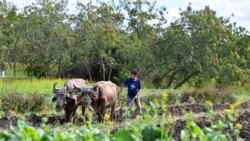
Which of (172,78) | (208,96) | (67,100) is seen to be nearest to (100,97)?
(67,100)

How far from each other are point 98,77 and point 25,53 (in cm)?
536

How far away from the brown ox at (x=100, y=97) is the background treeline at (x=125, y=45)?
1833 centimetres

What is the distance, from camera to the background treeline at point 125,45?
3669 centimetres

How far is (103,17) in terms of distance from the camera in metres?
40.4

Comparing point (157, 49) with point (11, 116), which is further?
point (157, 49)

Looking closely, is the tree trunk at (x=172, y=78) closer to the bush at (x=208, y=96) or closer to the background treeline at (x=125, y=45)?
the background treeline at (x=125, y=45)

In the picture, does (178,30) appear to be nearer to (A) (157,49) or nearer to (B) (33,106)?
(A) (157,49)

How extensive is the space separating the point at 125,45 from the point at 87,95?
22568mm

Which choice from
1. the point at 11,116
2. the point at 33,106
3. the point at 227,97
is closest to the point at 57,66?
the point at 227,97

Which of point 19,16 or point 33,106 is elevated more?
point 19,16

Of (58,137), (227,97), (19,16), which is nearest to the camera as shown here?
(58,137)

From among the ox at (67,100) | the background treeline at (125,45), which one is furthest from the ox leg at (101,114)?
the background treeline at (125,45)

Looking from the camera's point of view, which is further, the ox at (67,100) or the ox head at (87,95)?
the ox at (67,100)

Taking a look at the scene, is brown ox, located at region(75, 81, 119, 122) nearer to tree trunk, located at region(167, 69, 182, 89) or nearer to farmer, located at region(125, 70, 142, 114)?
farmer, located at region(125, 70, 142, 114)
